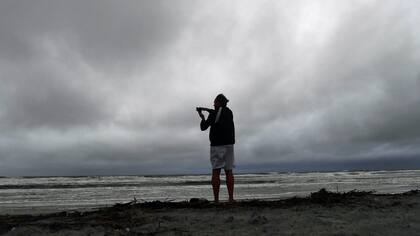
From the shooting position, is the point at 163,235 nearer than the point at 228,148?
Yes

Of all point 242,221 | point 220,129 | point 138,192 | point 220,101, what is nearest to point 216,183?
point 220,129

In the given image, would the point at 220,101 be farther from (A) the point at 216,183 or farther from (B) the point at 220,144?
(A) the point at 216,183

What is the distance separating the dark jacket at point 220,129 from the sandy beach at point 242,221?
1.51 metres

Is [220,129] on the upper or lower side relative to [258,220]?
upper

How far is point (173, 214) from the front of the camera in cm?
689

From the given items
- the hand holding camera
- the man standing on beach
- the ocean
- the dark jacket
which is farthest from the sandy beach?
the ocean

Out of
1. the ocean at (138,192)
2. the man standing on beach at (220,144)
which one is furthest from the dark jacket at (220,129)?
the ocean at (138,192)

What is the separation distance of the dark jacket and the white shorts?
0.34 ft

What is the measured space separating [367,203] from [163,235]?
466 cm

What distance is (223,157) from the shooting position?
8.62m

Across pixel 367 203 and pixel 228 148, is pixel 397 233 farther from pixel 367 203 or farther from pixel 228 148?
pixel 228 148

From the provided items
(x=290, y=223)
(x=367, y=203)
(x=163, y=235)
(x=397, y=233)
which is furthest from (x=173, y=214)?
(x=367, y=203)

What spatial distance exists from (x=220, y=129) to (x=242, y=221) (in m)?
2.91

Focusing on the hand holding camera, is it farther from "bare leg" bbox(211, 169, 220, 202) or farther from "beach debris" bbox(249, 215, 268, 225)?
"beach debris" bbox(249, 215, 268, 225)
